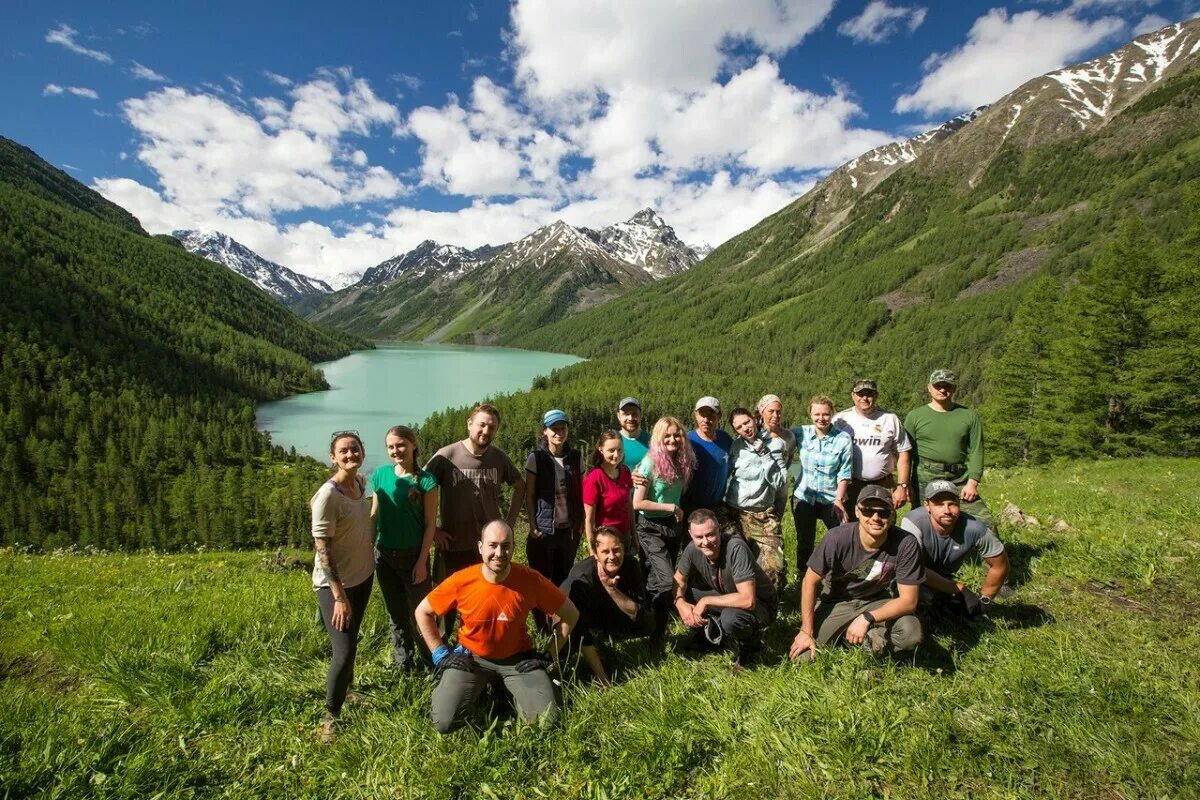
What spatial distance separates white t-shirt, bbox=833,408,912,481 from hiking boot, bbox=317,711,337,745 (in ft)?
20.6

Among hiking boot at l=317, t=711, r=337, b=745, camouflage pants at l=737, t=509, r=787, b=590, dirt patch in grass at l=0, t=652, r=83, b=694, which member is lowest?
dirt patch in grass at l=0, t=652, r=83, b=694

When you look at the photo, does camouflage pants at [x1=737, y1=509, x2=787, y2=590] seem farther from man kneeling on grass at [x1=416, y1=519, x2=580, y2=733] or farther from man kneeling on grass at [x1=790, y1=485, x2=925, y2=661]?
man kneeling on grass at [x1=416, y1=519, x2=580, y2=733]

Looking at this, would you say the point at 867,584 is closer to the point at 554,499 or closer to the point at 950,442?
the point at 950,442

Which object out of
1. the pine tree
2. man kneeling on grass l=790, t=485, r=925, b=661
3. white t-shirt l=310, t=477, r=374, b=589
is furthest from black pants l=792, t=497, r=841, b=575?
the pine tree

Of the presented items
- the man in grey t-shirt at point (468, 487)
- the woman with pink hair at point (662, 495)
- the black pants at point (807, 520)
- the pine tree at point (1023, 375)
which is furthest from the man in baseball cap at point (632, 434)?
the pine tree at point (1023, 375)

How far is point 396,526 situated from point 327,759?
202 centimetres

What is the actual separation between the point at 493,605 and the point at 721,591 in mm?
2392

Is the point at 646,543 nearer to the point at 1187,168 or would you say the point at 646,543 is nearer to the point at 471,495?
the point at 471,495

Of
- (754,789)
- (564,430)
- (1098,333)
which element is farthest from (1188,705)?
(1098,333)

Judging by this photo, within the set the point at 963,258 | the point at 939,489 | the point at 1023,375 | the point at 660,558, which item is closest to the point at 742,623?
the point at 660,558

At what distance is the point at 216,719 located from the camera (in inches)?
175

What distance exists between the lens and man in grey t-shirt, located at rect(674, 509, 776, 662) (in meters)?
5.07

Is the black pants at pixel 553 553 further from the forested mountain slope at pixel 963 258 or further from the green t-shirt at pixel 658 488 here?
the forested mountain slope at pixel 963 258

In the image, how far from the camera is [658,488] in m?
6.02
